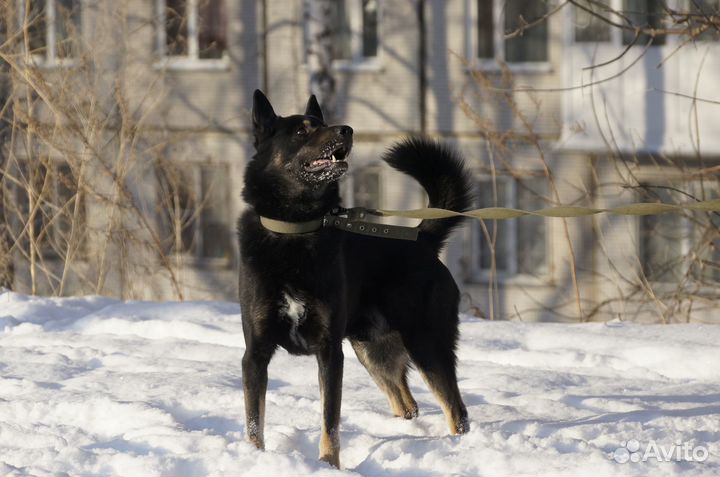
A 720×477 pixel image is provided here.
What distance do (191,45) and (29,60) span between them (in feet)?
33.0

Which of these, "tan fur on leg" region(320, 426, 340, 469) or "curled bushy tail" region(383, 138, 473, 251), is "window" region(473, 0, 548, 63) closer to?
"curled bushy tail" region(383, 138, 473, 251)

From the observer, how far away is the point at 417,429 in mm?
5145

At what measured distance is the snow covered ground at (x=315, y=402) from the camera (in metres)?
4.31

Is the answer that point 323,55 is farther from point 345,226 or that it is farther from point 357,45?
point 345,226

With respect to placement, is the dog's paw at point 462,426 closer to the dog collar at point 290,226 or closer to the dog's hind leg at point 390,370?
the dog's hind leg at point 390,370

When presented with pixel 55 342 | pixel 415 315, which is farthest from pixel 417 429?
pixel 55 342

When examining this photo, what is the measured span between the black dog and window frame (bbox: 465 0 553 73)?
12.8 metres

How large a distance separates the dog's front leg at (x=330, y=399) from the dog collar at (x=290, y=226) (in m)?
0.48

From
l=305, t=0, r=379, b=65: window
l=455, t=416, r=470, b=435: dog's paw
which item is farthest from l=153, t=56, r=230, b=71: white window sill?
l=455, t=416, r=470, b=435: dog's paw

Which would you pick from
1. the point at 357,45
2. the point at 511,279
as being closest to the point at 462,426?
the point at 511,279

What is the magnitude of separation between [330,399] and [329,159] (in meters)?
0.94

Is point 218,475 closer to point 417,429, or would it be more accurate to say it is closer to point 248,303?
point 248,303

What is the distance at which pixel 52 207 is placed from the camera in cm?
959

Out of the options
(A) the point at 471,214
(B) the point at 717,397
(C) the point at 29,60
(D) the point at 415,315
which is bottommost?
(B) the point at 717,397
